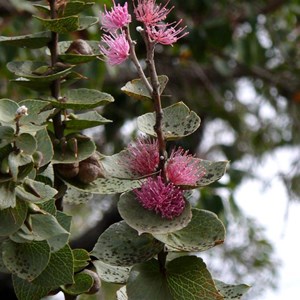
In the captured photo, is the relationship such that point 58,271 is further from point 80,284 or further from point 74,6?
point 74,6

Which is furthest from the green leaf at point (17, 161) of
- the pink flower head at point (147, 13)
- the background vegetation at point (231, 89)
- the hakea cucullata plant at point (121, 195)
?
the background vegetation at point (231, 89)

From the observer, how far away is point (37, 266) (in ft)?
1.43

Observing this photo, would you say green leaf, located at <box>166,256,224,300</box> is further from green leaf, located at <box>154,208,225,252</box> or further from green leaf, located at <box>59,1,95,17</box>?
green leaf, located at <box>59,1,95,17</box>

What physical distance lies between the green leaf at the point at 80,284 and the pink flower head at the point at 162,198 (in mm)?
66

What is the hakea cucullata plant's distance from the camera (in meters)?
0.44

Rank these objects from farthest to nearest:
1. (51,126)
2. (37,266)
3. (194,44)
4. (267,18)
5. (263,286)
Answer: (263,286), (267,18), (194,44), (51,126), (37,266)

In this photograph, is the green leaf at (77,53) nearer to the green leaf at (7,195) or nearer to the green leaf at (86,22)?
the green leaf at (86,22)

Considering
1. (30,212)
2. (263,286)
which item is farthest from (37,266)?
(263,286)

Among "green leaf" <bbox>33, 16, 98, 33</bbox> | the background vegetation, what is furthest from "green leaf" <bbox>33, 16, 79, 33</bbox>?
the background vegetation

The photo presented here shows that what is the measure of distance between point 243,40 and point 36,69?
1.60m

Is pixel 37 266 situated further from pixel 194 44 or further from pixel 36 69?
pixel 194 44

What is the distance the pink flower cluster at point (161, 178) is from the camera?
457 millimetres

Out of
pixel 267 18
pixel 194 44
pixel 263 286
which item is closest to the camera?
pixel 194 44

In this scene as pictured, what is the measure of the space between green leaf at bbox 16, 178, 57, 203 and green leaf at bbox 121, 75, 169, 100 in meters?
0.07
